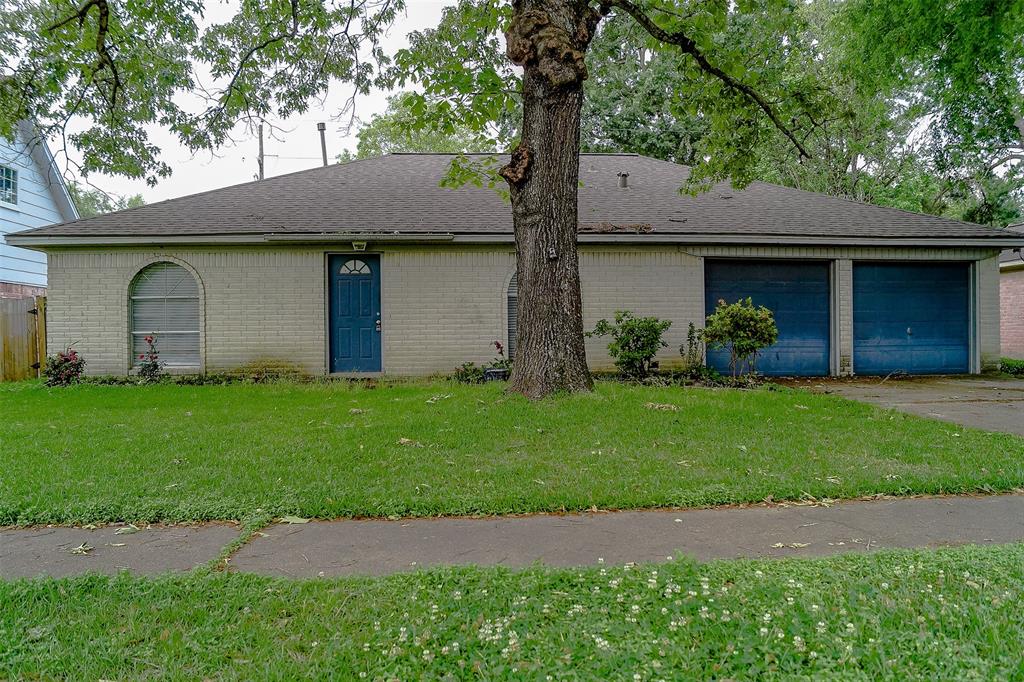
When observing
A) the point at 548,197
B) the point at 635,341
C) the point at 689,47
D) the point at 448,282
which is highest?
the point at 689,47

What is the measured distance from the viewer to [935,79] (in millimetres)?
12312

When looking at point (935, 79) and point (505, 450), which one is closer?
point (505, 450)

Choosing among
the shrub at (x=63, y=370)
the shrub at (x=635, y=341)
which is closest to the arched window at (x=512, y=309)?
the shrub at (x=635, y=341)

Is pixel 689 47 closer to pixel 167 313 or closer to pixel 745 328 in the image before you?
pixel 745 328

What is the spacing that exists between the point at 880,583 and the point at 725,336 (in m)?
7.21

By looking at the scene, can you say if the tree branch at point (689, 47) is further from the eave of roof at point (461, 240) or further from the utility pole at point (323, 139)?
the utility pole at point (323, 139)

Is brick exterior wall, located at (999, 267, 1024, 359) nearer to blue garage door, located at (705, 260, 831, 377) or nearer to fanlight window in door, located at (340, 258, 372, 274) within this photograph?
blue garage door, located at (705, 260, 831, 377)

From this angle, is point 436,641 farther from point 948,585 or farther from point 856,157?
point 856,157

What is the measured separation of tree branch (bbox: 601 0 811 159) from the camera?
7.69 metres

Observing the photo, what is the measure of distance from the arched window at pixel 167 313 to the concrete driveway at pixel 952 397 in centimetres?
1108

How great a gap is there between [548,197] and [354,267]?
5.22 m

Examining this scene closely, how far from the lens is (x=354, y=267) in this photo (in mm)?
11062

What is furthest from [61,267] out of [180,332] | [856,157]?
[856,157]

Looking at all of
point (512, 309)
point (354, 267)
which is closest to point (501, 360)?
point (512, 309)
